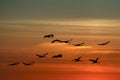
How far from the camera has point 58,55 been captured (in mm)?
69812

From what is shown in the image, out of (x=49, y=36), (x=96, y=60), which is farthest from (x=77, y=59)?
(x=49, y=36)

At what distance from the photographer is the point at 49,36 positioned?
65125 millimetres

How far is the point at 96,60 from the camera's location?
70875 mm

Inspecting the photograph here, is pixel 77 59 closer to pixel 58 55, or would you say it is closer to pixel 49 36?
pixel 58 55

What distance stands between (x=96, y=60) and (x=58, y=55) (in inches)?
216

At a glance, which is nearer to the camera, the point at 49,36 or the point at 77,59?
the point at 49,36

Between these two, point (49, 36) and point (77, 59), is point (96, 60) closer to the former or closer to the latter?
point (77, 59)

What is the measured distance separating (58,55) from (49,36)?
5.48 meters

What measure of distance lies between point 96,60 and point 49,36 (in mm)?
9280

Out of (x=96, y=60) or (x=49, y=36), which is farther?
(x=96, y=60)

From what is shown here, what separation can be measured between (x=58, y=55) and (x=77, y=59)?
307 cm

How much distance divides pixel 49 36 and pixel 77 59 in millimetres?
7849

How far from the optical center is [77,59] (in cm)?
7119
